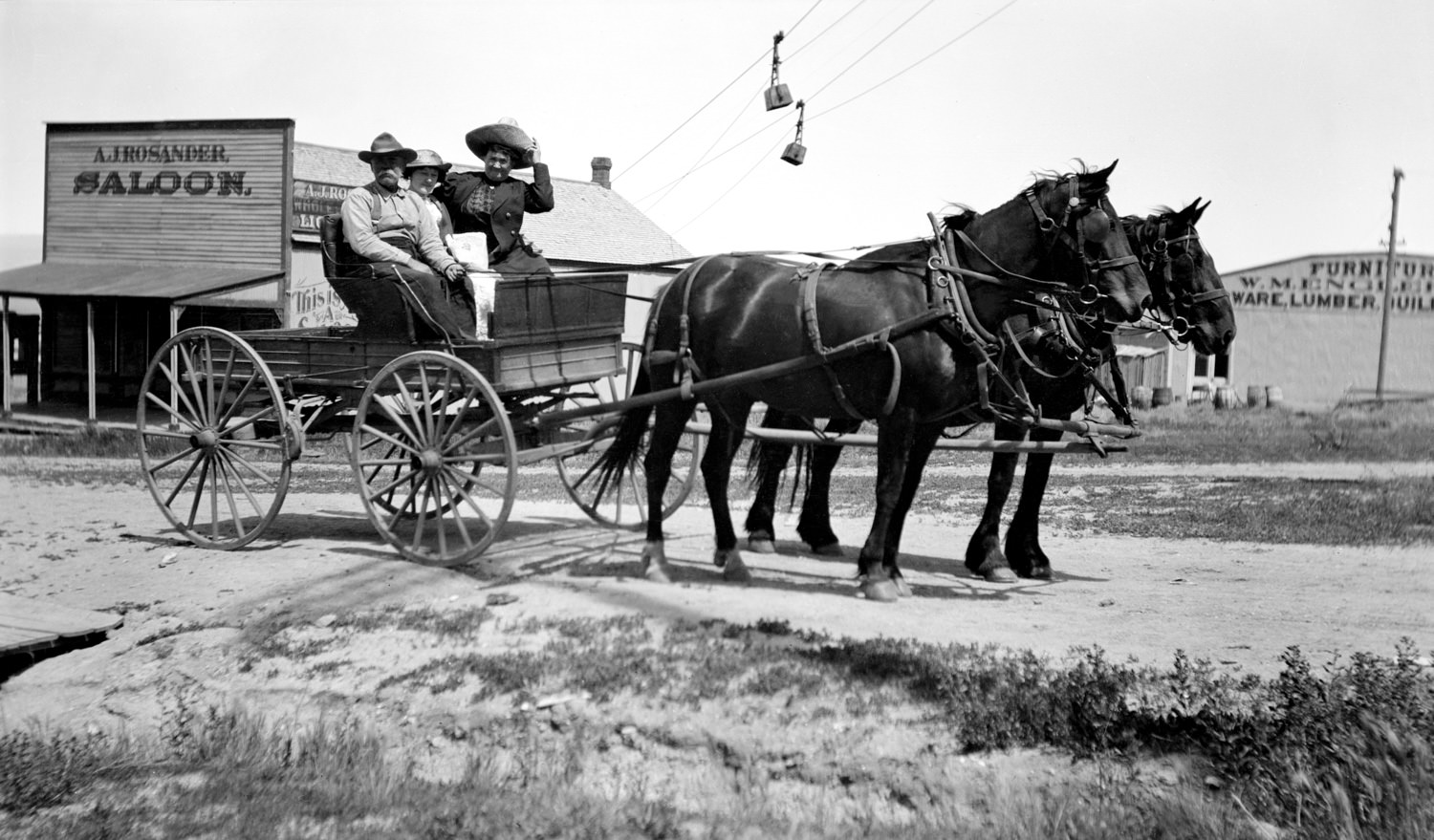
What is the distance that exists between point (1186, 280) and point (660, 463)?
12.0ft

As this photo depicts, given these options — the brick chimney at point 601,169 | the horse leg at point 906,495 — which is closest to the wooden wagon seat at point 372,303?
the horse leg at point 906,495

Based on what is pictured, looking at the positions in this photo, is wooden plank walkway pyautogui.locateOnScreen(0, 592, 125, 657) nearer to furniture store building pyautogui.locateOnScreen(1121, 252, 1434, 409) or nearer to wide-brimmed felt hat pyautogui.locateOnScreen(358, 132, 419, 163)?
wide-brimmed felt hat pyautogui.locateOnScreen(358, 132, 419, 163)

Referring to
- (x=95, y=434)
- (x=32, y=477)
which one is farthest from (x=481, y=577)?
(x=95, y=434)

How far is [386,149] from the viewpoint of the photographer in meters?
8.48

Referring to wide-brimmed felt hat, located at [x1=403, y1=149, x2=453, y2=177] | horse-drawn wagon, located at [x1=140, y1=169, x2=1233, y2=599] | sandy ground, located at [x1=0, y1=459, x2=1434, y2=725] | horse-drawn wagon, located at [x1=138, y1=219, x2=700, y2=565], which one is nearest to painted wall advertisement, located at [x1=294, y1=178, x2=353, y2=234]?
sandy ground, located at [x1=0, y1=459, x2=1434, y2=725]

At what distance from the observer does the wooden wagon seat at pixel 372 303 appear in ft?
26.9

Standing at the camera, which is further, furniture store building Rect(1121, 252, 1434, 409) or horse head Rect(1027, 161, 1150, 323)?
furniture store building Rect(1121, 252, 1434, 409)

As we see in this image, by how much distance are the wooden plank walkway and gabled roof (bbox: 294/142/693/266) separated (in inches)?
675

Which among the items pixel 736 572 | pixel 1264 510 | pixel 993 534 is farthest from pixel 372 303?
pixel 1264 510

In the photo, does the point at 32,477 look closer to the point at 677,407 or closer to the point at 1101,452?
the point at 677,407

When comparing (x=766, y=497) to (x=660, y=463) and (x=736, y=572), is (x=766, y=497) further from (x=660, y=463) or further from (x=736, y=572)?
(x=736, y=572)

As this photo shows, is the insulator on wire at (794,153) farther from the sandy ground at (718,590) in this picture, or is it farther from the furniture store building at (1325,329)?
the furniture store building at (1325,329)

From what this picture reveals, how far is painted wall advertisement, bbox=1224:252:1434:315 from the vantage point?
2352 cm

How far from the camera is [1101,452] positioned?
25.7 ft
